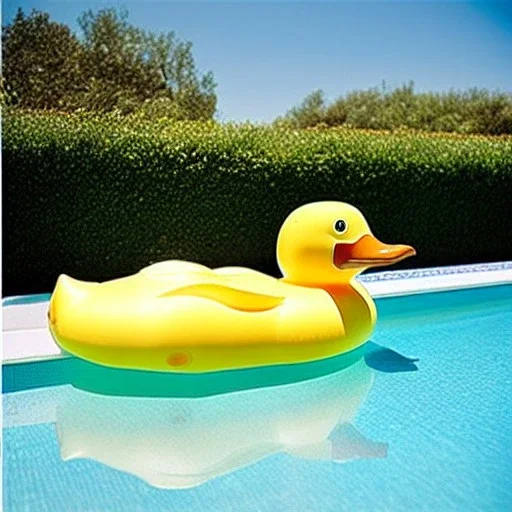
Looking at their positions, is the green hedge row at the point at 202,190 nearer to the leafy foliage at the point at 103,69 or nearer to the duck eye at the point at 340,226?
the duck eye at the point at 340,226

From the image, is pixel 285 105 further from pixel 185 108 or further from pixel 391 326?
pixel 391 326

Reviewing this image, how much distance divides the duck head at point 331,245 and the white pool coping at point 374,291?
6.29 ft

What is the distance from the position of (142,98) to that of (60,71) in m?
2.21

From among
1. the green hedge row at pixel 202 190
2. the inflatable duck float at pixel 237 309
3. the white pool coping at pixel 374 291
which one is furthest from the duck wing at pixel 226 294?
the green hedge row at pixel 202 190

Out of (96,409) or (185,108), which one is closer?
(96,409)

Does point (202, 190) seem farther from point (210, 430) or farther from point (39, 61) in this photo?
point (39, 61)

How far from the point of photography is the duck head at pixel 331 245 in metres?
5.12

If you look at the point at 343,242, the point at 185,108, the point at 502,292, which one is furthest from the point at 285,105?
the point at 343,242

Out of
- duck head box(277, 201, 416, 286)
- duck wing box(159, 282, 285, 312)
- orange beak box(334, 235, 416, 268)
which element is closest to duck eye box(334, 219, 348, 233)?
duck head box(277, 201, 416, 286)

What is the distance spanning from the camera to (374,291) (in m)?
7.26

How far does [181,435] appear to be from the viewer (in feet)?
13.7

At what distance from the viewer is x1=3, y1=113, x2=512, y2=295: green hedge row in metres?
7.70

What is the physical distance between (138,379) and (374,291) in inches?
127

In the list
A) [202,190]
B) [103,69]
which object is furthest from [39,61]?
[202,190]
